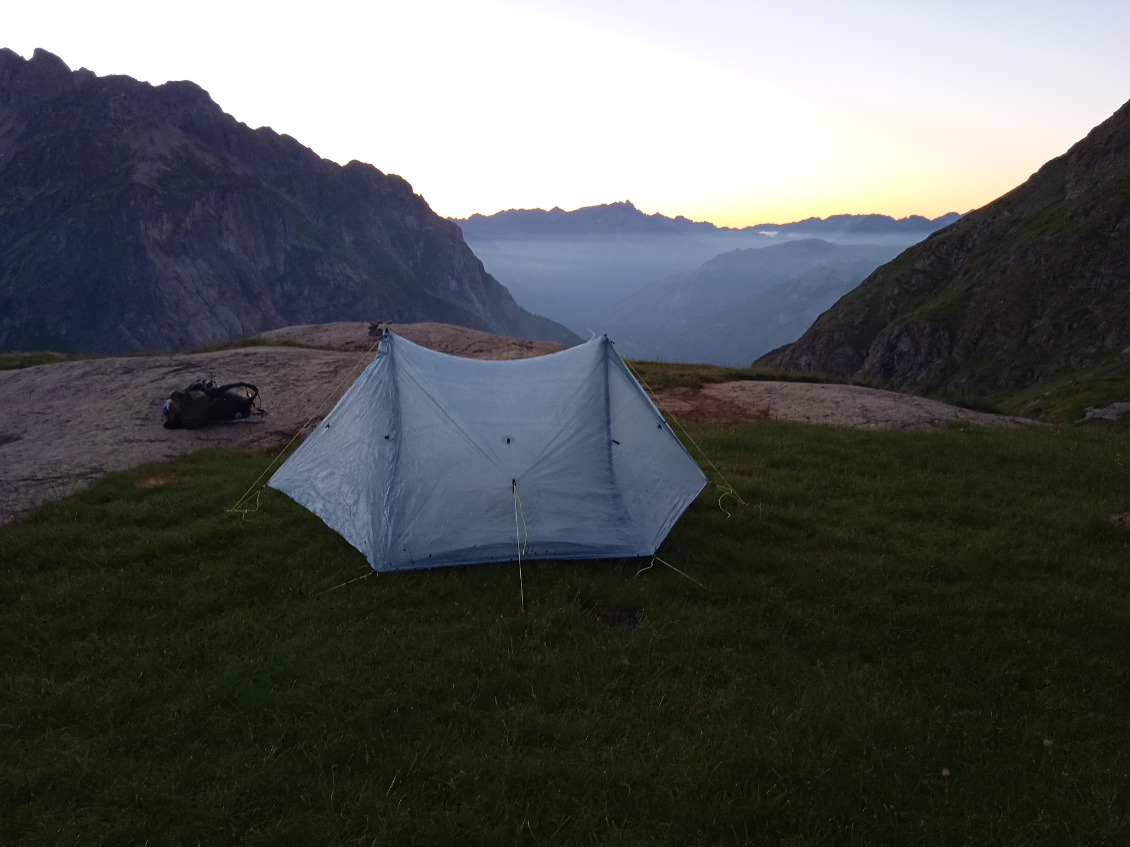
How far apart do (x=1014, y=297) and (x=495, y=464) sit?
8710cm

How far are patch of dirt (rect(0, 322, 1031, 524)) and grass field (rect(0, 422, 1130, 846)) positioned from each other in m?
2.94

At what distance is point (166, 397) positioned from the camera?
17906 mm

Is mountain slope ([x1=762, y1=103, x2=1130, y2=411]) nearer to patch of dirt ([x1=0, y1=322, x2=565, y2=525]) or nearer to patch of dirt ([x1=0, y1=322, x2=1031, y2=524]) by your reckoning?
patch of dirt ([x1=0, y1=322, x2=1031, y2=524])

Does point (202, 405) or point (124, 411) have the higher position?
point (202, 405)

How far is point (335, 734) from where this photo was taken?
6.38 metres

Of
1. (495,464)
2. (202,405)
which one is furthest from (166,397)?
(495,464)

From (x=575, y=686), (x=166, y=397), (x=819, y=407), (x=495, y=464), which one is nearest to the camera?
(x=575, y=686)

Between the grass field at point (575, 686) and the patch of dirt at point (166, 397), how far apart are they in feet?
9.66

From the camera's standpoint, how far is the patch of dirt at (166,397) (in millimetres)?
13672

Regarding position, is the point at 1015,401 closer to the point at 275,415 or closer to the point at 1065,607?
the point at 1065,607

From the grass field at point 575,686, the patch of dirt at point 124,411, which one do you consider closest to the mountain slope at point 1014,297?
the patch of dirt at point 124,411

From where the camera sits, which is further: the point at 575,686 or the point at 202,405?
the point at 202,405

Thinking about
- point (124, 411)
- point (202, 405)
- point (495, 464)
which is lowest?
point (495, 464)

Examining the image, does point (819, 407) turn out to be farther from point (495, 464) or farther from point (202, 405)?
point (202, 405)
